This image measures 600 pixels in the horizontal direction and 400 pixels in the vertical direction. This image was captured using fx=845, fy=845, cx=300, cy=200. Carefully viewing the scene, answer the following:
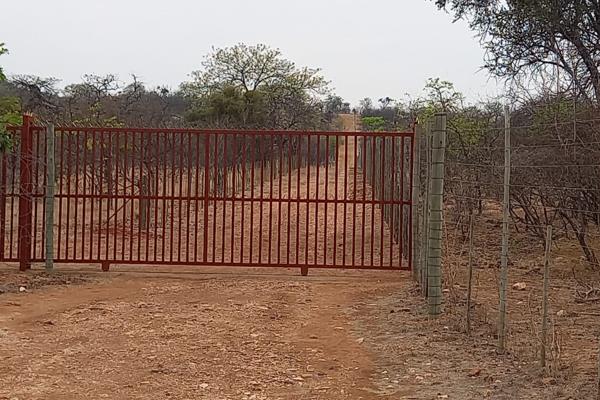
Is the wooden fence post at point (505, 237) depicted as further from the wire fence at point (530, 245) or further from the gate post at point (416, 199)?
the gate post at point (416, 199)

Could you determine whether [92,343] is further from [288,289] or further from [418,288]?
[418,288]

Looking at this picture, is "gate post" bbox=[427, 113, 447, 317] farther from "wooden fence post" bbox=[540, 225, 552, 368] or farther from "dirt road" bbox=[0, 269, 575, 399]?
"wooden fence post" bbox=[540, 225, 552, 368]

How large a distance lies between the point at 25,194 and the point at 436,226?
18.9 ft

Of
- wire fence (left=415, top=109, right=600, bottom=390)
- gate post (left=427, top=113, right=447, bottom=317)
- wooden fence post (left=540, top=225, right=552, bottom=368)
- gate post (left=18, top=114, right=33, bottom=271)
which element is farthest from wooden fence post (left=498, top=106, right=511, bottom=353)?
gate post (left=18, top=114, right=33, bottom=271)

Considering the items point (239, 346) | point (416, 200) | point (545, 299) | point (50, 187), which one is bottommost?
point (239, 346)

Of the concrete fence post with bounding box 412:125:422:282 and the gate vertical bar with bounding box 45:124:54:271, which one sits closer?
the concrete fence post with bounding box 412:125:422:282

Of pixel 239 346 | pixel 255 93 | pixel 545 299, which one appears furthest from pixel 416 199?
pixel 255 93

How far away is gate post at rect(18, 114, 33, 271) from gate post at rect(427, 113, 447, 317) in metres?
5.65

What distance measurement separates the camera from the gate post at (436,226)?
8.52m

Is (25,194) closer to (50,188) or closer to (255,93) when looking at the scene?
(50,188)

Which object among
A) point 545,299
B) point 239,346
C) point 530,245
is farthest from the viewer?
point 530,245

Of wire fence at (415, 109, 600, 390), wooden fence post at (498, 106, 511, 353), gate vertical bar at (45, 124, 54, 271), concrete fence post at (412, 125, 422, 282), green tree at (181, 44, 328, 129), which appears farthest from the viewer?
green tree at (181, 44, 328, 129)

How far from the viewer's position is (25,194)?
11.3 metres

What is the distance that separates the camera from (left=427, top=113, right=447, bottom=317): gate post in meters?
8.52
